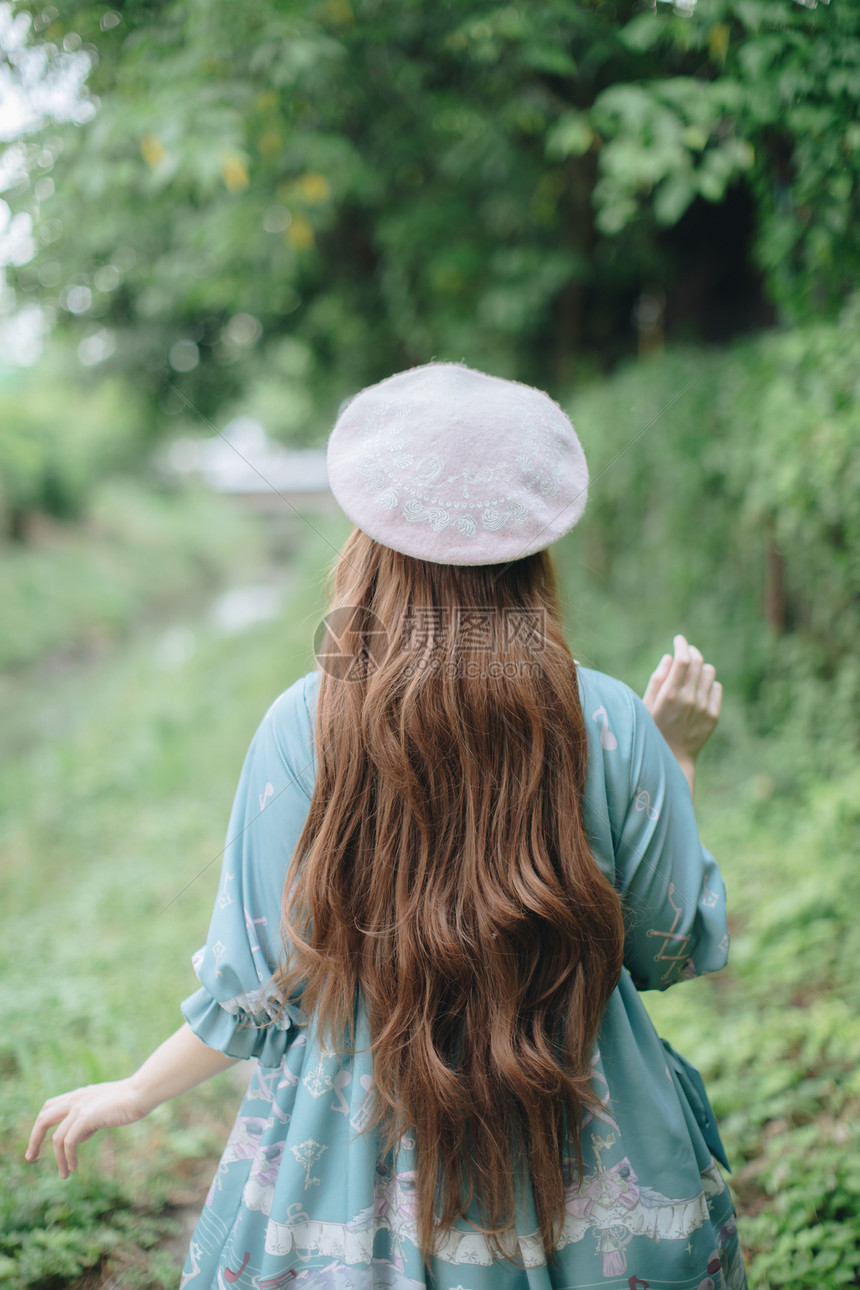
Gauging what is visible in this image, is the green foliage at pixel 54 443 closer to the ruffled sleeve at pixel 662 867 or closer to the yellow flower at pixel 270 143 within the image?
the yellow flower at pixel 270 143

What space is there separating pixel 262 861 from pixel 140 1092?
0.40 meters

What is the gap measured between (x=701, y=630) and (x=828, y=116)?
8.49ft

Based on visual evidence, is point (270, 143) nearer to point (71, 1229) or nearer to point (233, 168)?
point (233, 168)

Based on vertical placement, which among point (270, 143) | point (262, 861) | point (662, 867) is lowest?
point (662, 867)

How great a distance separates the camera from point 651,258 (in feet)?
17.0

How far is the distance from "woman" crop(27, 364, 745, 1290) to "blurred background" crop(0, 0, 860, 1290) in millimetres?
290

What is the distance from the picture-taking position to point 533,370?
6.91 m

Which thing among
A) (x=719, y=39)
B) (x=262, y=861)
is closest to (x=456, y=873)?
(x=262, y=861)

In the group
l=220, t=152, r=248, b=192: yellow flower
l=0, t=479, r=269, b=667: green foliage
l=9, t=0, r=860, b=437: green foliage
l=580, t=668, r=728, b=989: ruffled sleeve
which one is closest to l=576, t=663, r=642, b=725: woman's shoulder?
l=580, t=668, r=728, b=989: ruffled sleeve

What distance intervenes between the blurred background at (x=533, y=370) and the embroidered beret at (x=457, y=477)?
0.30 metres

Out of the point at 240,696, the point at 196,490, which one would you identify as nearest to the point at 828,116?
the point at 240,696

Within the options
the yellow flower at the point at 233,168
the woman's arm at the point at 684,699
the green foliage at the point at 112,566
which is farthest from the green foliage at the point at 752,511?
the green foliage at the point at 112,566

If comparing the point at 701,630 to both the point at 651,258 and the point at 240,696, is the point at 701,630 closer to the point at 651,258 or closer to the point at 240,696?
the point at 651,258

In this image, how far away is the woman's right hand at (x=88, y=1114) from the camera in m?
1.14
